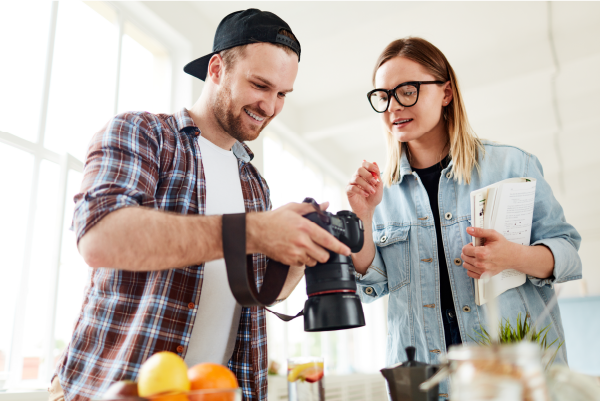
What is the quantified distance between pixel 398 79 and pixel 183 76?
219cm

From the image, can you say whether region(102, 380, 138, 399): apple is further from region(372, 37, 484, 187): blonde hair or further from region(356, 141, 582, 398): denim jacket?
region(372, 37, 484, 187): blonde hair

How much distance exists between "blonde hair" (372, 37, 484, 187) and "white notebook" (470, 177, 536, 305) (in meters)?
0.19

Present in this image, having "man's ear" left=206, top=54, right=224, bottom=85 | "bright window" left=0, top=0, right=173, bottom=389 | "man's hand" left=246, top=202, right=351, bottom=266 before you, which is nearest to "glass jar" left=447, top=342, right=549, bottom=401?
"man's hand" left=246, top=202, right=351, bottom=266

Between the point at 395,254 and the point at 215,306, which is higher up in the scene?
the point at 395,254

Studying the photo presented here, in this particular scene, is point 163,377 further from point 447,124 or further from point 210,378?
point 447,124

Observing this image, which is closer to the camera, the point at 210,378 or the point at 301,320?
the point at 210,378

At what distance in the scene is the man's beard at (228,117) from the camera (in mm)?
1262

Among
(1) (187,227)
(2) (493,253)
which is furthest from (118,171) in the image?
(2) (493,253)

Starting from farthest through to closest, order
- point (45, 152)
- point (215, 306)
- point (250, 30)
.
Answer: point (45, 152) < point (250, 30) < point (215, 306)

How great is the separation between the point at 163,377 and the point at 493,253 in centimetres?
83

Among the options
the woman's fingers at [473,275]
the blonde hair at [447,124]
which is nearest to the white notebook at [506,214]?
the woman's fingers at [473,275]

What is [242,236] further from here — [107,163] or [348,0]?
[348,0]

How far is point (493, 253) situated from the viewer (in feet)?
3.49

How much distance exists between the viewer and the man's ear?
51.4 inches
